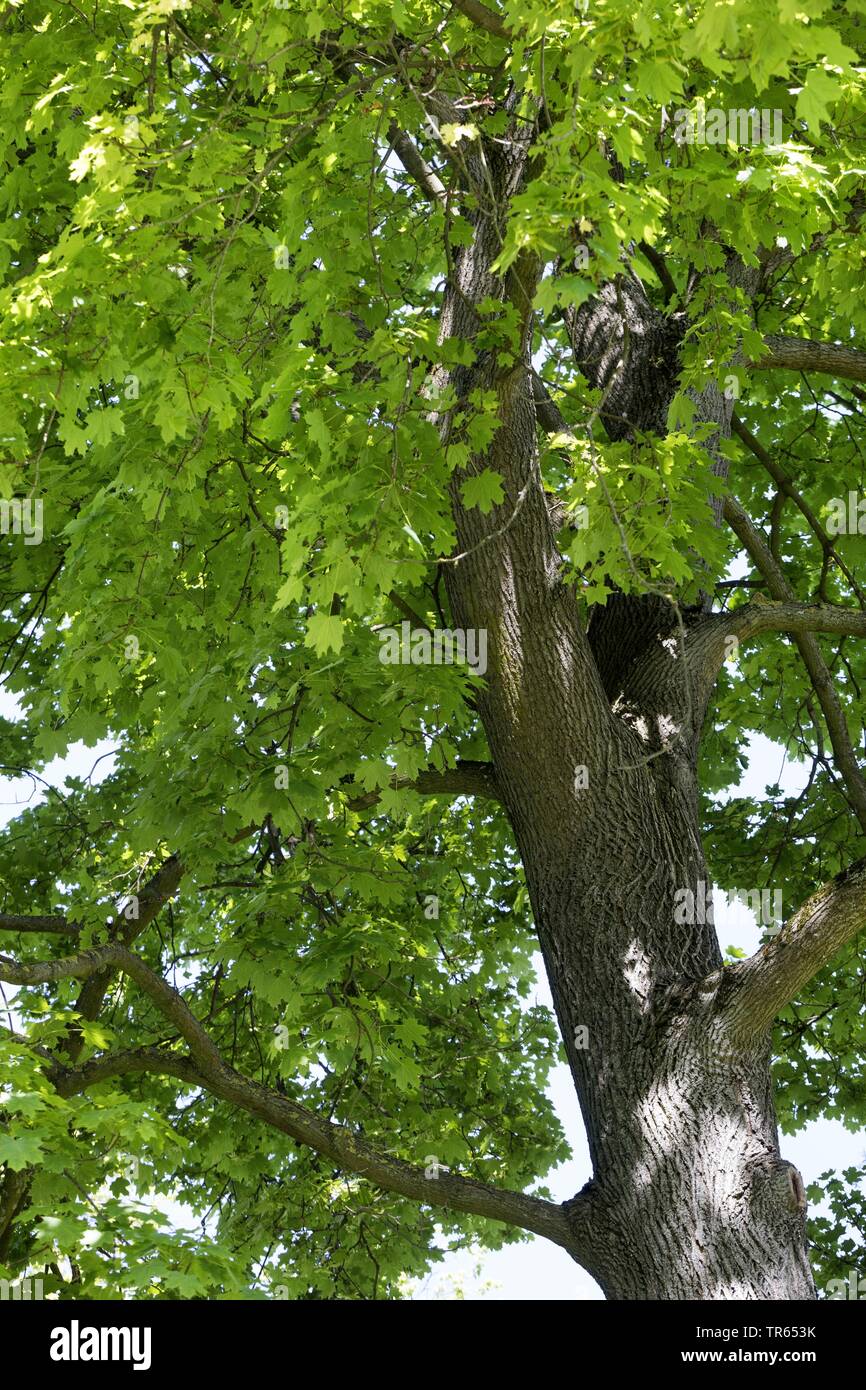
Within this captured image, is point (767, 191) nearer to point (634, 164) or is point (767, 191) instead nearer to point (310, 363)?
point (310, 363)

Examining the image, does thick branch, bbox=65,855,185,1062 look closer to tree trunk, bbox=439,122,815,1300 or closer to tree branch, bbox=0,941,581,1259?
tree branch, bbox=0,941,581,1259

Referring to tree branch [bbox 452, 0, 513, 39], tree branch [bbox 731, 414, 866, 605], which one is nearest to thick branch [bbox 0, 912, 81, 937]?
tree branch [bbox 452, 0, 513, 39]

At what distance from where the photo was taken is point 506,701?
18.2ft

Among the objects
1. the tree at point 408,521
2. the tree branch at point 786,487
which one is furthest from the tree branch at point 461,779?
the tree branch at point 786,487

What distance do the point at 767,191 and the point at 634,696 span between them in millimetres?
2163

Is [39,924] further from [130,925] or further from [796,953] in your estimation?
[796,953]

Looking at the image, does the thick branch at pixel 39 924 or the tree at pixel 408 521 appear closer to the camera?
the tree at pixel 408 521

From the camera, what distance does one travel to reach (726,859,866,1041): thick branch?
4.96 m

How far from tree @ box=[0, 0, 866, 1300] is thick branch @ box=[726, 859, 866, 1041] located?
0.06 ft

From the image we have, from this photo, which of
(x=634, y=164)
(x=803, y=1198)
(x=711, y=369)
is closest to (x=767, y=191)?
(x=711, y=369)

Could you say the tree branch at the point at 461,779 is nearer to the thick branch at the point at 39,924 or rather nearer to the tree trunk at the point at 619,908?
the tree trunk at the point at 619,908

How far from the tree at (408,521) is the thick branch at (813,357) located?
0.12ft

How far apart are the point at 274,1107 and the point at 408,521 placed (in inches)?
104

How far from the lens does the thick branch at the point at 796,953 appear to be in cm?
496
